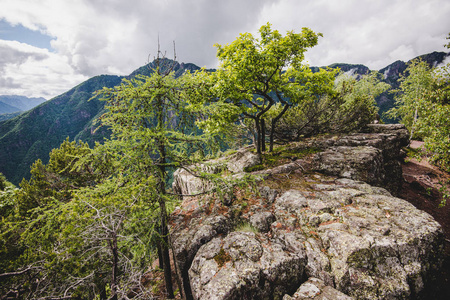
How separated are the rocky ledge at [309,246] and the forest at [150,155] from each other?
137 centimetres

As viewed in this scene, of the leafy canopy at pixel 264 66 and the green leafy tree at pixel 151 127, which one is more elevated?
the leafy canopy at pixel 264 66

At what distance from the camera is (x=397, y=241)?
Result: 4.38m

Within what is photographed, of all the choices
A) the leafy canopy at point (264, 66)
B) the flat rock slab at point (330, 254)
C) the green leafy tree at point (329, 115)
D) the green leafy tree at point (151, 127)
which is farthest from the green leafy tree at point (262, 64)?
the flat rock slab at point (330, 254)

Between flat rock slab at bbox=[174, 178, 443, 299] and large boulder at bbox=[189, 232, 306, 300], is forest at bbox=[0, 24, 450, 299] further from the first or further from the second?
flat rock slab at bbox=[174, 178, 443, 299]

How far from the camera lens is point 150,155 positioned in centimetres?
575

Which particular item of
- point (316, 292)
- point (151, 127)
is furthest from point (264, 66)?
point (316, 292)

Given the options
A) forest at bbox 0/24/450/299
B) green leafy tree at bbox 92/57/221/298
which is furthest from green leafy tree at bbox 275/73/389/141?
green leafy tree at bbox 92/57/221/298

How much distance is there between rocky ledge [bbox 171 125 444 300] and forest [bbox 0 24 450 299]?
4.49 feet

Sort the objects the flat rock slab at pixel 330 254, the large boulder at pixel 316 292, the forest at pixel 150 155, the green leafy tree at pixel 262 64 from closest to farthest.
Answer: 1. the forest at pixel 150 155
2. the large boulder at pixel 316 292
3. the flat rock slab at pixel 330 254
4. the green leafy tree at pixel 262 64

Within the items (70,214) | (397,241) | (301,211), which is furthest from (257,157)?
(70,214)

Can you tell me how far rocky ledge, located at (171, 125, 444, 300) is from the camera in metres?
4.03

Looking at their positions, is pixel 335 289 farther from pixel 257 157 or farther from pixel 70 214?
pixel 257 157

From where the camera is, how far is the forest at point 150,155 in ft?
11.8

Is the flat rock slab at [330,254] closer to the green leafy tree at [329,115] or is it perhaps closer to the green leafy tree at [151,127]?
the green leafy tree at [151,127]
